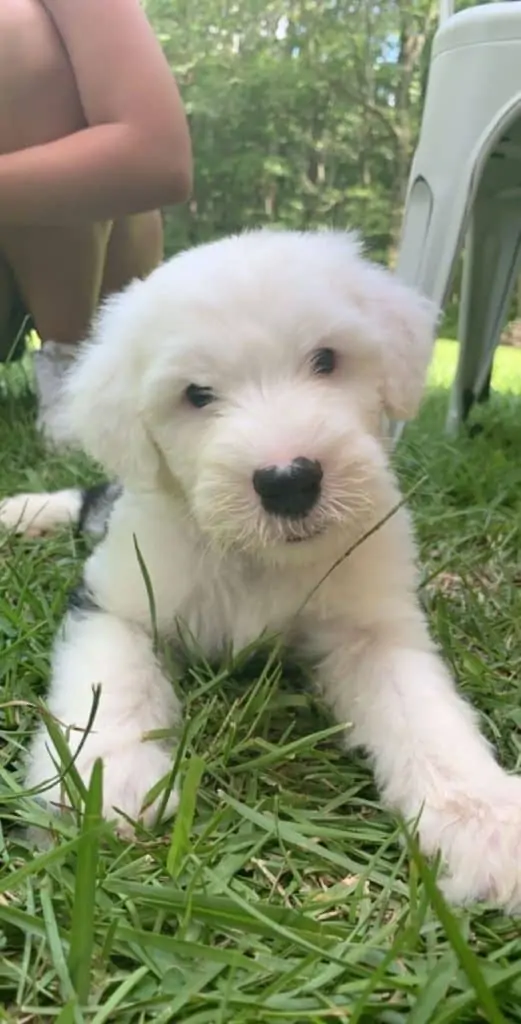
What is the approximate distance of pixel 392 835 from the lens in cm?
144

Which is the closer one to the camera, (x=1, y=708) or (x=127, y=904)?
(x=127, y=904)

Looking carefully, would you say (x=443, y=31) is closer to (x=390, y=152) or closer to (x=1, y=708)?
(x=1, y=708)

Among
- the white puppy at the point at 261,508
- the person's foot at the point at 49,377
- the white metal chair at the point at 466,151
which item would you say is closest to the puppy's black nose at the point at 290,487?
the white puppy at the point at 261,508

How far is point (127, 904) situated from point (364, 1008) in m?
0.31

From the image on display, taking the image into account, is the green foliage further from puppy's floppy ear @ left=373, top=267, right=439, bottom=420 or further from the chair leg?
puppy's floppy ear @ left=373, top=267, right=439, bottom=420

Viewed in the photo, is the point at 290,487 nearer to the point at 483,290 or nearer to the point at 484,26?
the point at 484,26

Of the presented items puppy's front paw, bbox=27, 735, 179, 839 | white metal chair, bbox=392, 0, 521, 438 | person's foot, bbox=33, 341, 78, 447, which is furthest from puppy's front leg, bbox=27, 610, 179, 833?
person's foot, bbox=33, 341, 78, 447

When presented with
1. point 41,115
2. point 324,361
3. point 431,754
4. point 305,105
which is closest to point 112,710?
A: point 431,754

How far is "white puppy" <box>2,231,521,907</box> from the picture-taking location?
1639 millimetres

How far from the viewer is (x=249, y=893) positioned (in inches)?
51.8

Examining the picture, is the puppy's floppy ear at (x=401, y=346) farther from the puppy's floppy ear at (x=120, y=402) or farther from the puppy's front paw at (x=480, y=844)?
the puppy's front paw at (x=480, y=844)

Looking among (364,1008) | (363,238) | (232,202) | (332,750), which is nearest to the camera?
(364,1008)

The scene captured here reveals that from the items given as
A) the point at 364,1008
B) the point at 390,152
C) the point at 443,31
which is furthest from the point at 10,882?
the point at 390,152

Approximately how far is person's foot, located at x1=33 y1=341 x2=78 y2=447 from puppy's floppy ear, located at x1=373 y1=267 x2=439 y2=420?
1931mm
